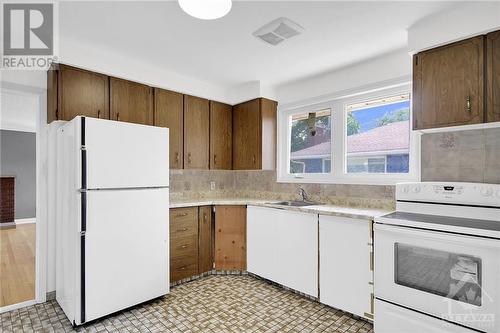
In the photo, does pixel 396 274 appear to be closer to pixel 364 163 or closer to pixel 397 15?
pixel 364 163

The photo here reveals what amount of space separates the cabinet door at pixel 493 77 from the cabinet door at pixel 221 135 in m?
2.79

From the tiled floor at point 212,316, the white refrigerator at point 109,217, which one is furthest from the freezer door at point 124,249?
the tiled floor at point 212,316

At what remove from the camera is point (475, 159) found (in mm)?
2119

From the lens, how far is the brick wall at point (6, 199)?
6.10 m

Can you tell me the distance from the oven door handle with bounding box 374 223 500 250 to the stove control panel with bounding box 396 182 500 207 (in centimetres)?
42

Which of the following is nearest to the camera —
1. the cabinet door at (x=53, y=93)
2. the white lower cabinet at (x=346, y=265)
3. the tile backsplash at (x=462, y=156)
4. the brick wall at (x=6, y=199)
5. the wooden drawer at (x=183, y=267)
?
the tile backsplash at (x=462, y=156)

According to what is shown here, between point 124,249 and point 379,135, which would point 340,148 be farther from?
point 124,249

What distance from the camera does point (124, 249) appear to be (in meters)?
2.30

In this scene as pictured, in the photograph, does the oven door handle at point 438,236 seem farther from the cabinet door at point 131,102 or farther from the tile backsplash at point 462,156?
the cabinet door at point 131,102

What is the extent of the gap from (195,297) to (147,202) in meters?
1.09

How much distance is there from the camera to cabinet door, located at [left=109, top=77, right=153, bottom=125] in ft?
8.85

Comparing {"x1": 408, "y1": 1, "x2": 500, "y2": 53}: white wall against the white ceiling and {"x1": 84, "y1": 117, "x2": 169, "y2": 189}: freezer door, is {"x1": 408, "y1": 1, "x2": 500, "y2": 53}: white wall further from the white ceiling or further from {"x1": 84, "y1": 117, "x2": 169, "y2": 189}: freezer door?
{"x1": 84, "y1": 117, "x2": 169, "y2": 189}: freezer door

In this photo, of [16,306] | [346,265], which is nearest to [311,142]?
[346,265]


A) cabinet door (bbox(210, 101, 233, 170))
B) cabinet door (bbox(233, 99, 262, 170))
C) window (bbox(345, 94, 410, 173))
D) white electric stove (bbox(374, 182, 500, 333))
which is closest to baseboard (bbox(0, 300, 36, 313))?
cabinet door (bbox(210, 101, 233, 170))
